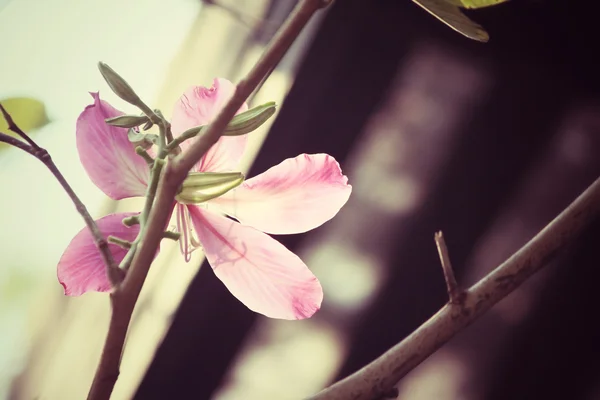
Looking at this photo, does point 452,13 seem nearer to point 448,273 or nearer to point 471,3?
point 471,3

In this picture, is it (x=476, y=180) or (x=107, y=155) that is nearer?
(x=107, y=155)

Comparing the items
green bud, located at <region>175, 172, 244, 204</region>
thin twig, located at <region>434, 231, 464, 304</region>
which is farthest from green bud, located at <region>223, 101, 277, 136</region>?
thin twig, located at <region>434, 231, 464, 304</region>

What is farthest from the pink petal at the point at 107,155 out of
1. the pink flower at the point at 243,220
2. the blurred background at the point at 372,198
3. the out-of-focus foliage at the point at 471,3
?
the out-of-focus foliage at the point at 471,3

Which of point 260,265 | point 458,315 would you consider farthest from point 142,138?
point 458,315

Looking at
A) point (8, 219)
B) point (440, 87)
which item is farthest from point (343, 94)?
point (8, 219)

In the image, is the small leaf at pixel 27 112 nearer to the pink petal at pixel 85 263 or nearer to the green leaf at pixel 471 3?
the pink petal at pixel 85 263

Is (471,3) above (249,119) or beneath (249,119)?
above

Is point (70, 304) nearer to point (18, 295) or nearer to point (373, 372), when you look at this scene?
point (18, 295)
